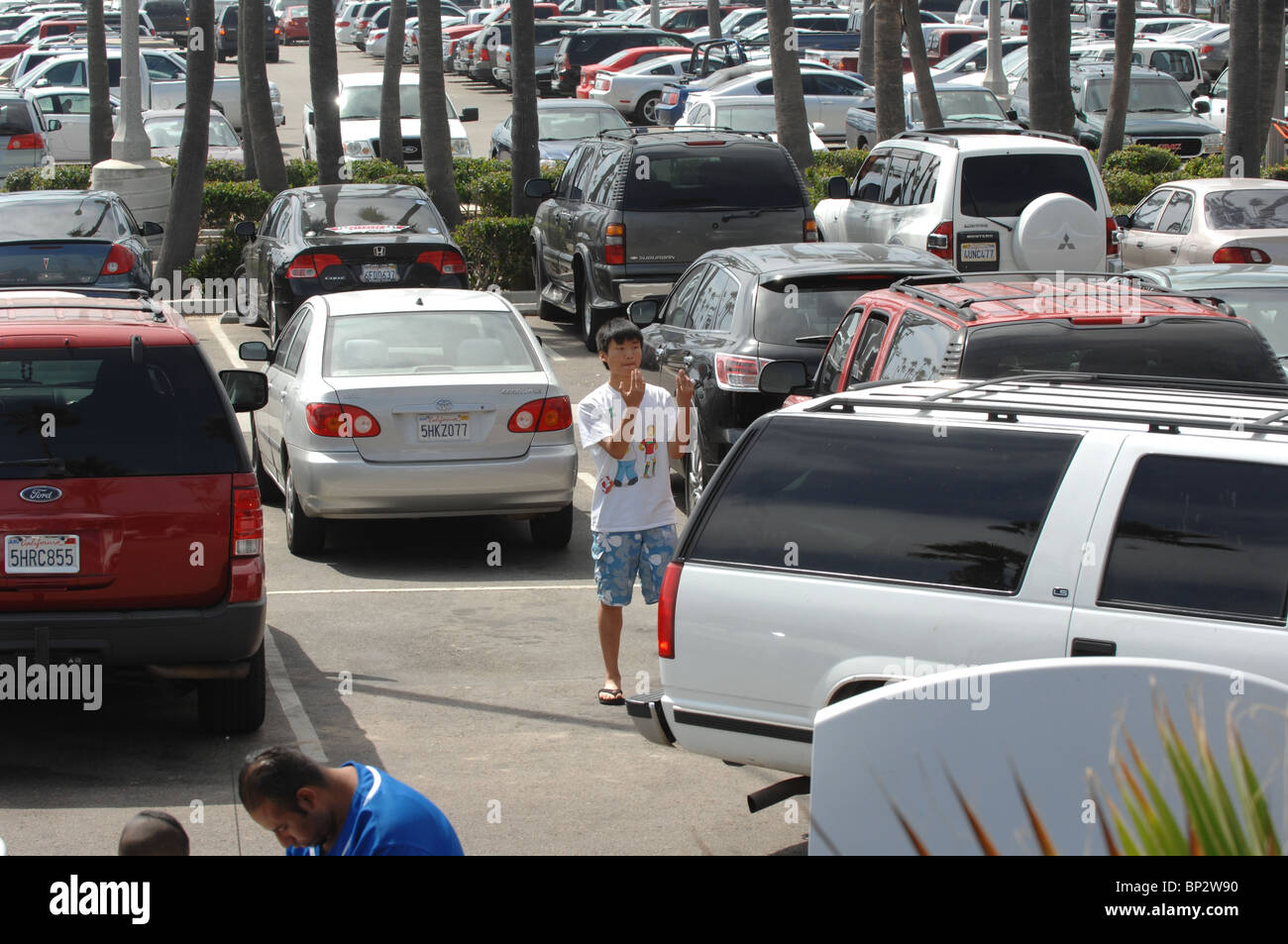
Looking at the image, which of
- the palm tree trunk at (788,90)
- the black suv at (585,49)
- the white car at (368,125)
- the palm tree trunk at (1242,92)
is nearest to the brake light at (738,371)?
the palm tree trunk at (788,90)

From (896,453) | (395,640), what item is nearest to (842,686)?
(896,453)

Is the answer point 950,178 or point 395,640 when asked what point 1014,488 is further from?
point 950,178

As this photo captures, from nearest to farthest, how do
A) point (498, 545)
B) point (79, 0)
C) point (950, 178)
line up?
point (498, 545) < point (950, 178) < point (79, 0)

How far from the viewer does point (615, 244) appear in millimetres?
16094

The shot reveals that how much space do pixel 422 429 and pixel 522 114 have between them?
40.2ft

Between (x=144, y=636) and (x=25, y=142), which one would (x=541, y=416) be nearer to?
(x=144, y=636)

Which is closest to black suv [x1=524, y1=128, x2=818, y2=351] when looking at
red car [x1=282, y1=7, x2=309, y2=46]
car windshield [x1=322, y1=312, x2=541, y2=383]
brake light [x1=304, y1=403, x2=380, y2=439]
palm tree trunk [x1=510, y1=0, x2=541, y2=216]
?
palm tree trunk [x1=510, y1=0, x2=541, y2=216]

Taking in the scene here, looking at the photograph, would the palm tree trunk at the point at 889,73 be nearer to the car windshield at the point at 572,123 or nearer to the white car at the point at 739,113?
the white car at the point at 739,113

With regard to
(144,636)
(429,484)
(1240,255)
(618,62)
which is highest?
(618,62)

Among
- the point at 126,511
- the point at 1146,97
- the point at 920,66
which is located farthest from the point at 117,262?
the point at 1146,97

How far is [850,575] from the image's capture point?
17.4ft

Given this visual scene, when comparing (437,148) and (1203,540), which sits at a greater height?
(437,148)

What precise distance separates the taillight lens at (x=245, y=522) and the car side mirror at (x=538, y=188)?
39.1 ft
